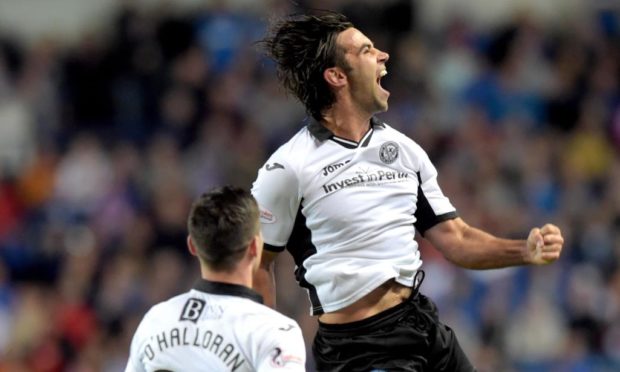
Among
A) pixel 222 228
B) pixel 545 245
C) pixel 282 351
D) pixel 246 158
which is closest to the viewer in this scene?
pixel 282 351

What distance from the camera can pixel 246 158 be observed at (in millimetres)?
11680

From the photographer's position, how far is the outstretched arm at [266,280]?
5.49m

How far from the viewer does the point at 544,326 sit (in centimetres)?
1070

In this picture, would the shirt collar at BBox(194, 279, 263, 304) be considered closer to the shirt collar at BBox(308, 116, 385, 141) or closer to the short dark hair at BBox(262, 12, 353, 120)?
the shirt collar at BBox(308, 116, 385, 141)

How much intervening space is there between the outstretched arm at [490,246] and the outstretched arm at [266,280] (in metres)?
0.69

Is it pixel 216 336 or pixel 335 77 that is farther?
pixel 335 77

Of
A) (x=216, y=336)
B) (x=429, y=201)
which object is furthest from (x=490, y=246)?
(x=216, y=336)

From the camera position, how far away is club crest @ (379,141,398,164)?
217 inches

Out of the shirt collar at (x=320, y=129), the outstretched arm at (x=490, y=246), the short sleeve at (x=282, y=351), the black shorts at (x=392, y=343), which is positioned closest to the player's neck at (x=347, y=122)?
the shirt collar at (x=320, y=129)

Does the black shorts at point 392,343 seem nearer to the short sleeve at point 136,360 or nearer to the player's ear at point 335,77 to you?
the player's ear at point 335,77

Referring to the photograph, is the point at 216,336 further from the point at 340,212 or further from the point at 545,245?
the point at 545,245

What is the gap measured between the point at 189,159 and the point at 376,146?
658 cm

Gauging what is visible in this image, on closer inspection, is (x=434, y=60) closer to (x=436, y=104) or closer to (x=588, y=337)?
(x=436, y=104)

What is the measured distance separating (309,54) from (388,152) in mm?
552
